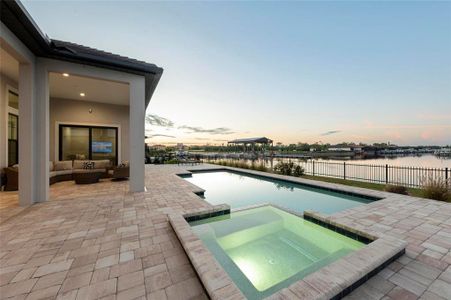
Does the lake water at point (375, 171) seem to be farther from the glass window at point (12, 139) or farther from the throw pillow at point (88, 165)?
the glass window at point (12, 139)

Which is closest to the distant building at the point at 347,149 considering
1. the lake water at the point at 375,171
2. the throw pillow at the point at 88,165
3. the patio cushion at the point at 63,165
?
the lake water at the point at 375,171

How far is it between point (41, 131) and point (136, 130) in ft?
6.94

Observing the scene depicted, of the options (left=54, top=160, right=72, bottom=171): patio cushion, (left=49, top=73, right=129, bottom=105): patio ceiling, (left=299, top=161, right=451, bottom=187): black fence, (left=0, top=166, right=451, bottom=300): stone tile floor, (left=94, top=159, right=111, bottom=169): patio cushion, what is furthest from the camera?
(left=94, top=159, right=111, bottom=169): patio cushion

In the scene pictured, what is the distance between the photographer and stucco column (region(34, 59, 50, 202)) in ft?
14.4

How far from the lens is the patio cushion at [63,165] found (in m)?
7.09

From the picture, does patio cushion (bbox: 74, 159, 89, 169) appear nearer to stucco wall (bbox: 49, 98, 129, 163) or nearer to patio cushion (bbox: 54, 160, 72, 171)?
patio cushion (bbox: 54, 160, 72, 171)

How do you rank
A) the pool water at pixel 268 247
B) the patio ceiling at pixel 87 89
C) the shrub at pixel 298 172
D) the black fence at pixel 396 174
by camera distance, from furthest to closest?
the shrub at pixel 298 172 → the black fence at pixel 396 174 → the patio ceiling at pixel 87 89 → the pool water at pixel 268 247

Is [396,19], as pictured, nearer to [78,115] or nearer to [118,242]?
[118,242]

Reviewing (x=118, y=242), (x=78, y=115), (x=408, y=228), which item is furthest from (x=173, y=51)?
(x=408, y=228)

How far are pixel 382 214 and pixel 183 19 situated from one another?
9.36m

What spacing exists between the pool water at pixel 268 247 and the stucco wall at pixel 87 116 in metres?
6.95

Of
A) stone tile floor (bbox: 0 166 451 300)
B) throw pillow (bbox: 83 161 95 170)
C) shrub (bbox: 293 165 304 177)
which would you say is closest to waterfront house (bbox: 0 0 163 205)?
throw pillow (bbox: 83 161 95 170)

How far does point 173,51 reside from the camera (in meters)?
8.86

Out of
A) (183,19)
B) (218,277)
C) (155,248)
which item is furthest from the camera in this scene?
(183,19)
